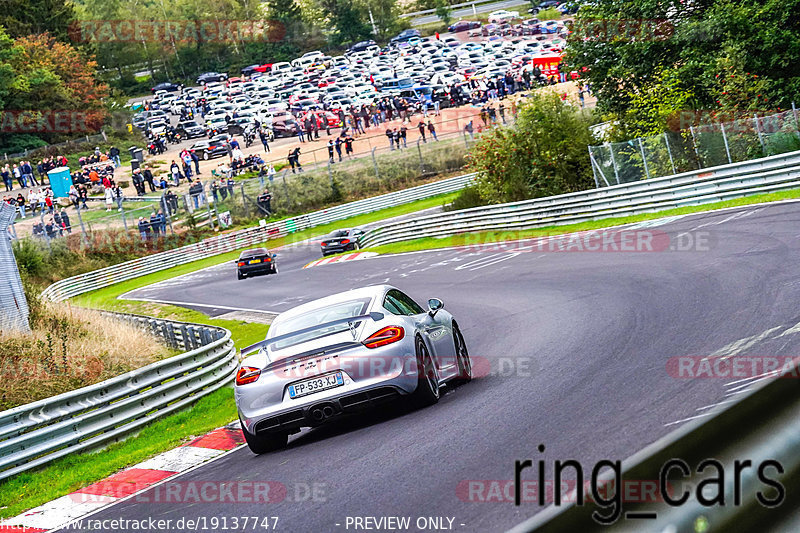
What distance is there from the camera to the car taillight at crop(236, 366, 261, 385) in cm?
855

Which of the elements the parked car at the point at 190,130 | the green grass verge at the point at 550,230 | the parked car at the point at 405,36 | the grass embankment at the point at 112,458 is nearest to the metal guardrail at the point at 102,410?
the grass embankment at the point at 112,458

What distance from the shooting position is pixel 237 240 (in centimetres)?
5238

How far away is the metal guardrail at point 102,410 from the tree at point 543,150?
18726mm

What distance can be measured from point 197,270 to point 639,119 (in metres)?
24.2

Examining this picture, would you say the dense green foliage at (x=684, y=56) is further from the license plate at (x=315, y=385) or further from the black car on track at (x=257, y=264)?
the license plate at (x=315, y=385)

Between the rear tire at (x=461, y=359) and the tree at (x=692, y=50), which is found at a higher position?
the tree at (x=692, y=50)

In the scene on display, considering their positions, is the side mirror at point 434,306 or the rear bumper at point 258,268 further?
the rear bumper at point 258,268

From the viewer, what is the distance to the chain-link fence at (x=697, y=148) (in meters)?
23.9

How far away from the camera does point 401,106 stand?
71.4 meters

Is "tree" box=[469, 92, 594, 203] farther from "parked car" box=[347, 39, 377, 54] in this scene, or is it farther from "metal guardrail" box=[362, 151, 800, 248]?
"parked car" box=[347, 39, 377, 54]

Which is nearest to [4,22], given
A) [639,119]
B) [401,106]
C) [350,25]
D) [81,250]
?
[350,25]

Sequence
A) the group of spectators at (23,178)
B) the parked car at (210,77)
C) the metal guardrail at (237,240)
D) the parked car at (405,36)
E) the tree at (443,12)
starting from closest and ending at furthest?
the metal guardrail at (237,240) → the group of spectators at (23,178) → the parked car at (405,36) → the parked car at (210,77) → the tree at (443,12)

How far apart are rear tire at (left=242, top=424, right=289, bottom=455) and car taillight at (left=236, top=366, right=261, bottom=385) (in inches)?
17.9

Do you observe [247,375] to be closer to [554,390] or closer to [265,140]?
[554,390]
